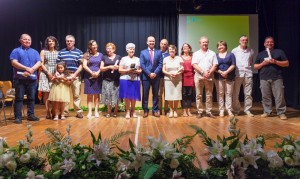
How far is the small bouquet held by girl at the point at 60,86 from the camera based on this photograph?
5.33 metres

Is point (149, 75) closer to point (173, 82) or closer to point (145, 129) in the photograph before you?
point (173, 82)

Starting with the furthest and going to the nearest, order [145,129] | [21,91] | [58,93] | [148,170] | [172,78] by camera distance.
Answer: [172,78] < [58,93] < [21,91] < [145,129] < [148,170]

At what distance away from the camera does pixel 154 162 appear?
5.22ft

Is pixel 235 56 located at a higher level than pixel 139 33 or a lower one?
lower

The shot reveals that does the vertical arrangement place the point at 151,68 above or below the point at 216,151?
above

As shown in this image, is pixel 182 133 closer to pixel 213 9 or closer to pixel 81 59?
pixel 81 59

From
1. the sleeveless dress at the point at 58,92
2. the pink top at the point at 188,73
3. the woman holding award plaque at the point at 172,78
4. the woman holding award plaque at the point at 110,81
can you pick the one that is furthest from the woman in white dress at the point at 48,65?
the pink top at the point at 188,73

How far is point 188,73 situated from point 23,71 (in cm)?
283

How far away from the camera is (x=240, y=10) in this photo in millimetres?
9344

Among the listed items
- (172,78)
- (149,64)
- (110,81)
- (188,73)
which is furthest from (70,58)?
(188,73)

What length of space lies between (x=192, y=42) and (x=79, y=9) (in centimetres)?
341

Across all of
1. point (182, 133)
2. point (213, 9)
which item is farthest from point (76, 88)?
point (213, 9)

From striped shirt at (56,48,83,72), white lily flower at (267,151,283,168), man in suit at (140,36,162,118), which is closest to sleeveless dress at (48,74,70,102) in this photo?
striped shirt at (56,48,83,72)

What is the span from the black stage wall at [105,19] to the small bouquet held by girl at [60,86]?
13.1 feet
